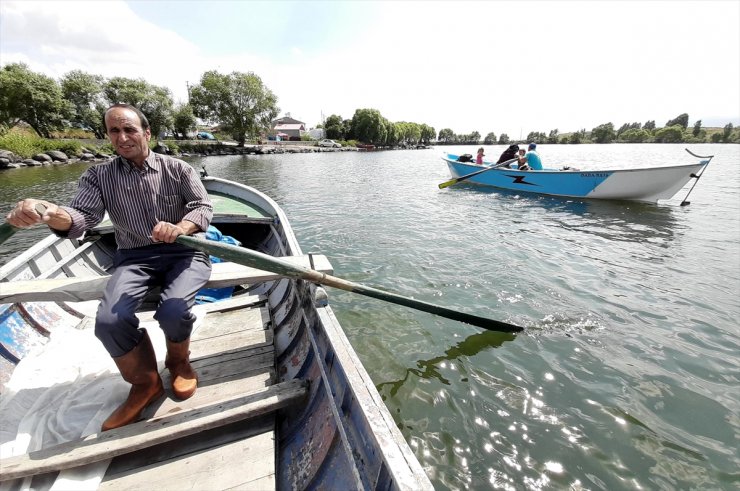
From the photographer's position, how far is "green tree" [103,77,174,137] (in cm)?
4400

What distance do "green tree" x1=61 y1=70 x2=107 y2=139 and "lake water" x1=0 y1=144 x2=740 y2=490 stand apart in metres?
49.2

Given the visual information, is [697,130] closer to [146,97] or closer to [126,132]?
[146,97]

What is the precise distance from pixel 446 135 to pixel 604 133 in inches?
2662

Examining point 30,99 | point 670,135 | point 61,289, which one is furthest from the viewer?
point 670,135

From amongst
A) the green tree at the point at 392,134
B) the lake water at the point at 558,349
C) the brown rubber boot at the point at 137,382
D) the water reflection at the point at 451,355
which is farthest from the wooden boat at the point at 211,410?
the green tree at the point at 392,134

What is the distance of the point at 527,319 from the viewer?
16.0ft

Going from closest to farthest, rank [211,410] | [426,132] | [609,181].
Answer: [211,410]
[609,181]
[426,132]

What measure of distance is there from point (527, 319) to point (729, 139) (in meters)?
147

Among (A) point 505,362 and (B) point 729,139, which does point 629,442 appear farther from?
(B) point 729,139

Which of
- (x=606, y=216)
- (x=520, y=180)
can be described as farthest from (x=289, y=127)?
(x=606, y=216)

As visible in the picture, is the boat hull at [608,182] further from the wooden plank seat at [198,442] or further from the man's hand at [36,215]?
the man's hand at [36,215]

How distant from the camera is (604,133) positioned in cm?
12150

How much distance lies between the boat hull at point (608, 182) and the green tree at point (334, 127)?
253 ft

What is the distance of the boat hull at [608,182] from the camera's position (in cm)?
1125
